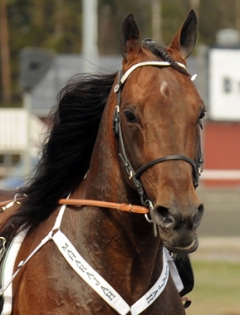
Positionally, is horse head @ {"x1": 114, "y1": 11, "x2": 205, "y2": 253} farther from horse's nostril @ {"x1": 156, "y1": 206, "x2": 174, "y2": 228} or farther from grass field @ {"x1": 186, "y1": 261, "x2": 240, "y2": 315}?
grass field @ {"x1": 186, "y1": 261, "x2": 240, "y2": 315}

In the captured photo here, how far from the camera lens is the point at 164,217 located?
11.7ft

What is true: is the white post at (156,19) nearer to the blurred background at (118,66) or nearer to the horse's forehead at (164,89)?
the blurred background at (118,66)

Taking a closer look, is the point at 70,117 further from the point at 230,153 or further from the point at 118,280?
the point at 230,153

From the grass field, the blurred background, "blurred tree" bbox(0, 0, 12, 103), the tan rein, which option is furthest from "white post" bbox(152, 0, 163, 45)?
the tan rein

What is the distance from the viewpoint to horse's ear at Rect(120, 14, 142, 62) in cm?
399

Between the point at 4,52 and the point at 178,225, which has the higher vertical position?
the point at 178,225

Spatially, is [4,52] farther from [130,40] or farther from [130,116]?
[130,116]

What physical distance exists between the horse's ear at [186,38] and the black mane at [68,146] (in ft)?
1.29

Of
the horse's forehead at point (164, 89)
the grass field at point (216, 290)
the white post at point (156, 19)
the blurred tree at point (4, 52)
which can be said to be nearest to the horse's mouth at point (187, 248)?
the horse's forehead at point (164, 89)

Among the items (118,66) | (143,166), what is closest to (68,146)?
(143,166)

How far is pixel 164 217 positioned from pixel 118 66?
15.1 feet

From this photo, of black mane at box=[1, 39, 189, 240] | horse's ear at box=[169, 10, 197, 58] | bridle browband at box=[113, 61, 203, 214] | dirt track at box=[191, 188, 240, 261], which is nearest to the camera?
bridle browband at box=[113, 61, 203, 214]

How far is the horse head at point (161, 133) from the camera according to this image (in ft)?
11.7

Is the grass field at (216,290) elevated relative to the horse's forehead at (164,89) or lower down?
lower down
